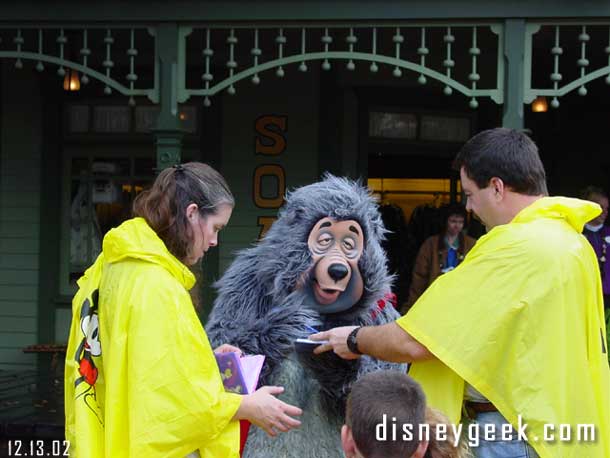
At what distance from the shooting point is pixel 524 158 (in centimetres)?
278

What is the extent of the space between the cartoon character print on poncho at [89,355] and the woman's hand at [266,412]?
42 centimetres

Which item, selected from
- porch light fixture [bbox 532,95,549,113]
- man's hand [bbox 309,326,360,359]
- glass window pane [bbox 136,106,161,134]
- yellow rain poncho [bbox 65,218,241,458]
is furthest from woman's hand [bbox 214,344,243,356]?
porch light fixture [bbox 532,95,549,113]

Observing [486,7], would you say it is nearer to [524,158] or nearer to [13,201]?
[524,158]

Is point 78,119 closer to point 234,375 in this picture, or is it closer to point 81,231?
point 81,231

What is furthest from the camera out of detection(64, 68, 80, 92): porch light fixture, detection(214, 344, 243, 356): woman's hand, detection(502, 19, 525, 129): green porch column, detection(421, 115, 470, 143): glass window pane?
detection(421, 115, 470, 143): glass window pane

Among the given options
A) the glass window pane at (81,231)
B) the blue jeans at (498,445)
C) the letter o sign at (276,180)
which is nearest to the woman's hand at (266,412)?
the blue jeans at (498,445)

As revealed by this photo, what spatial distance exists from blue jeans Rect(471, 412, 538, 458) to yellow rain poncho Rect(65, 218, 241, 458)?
2.49ft

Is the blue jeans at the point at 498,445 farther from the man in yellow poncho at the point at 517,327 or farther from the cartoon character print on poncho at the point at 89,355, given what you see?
the cartoon character print on poncho at the point at 89,355

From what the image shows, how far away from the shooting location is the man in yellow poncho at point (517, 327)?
2.60m

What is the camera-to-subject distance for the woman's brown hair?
2.68 m

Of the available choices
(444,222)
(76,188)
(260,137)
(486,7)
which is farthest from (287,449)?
(76,188)

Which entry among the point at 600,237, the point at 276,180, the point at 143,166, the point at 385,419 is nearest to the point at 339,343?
the point at 385,419

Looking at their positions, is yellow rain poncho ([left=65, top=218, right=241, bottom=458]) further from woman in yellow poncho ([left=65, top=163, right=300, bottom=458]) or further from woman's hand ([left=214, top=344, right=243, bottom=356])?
woman's hand ([left=214, top=344, right=243, bottom=356])

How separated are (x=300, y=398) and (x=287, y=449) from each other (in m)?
0.19
